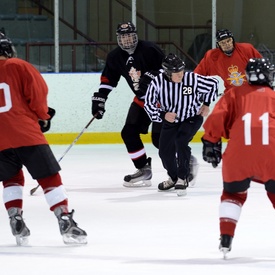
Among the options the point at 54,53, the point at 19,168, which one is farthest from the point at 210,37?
the point at 19,168

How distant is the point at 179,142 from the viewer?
22.7ft

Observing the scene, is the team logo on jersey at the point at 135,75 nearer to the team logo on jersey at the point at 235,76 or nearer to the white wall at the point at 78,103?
the team logo on jersey at the point at 235,76

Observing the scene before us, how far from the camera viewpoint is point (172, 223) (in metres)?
5.58

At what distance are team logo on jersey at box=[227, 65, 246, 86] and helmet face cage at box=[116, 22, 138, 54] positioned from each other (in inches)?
41.9

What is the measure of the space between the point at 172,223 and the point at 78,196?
1.45 meters

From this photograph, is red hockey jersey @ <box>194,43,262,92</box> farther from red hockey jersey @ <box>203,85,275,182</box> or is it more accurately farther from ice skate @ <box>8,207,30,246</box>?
red hockey jersey @ <box>203,85,275,182</box>

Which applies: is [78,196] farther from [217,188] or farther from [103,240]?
[103,240]

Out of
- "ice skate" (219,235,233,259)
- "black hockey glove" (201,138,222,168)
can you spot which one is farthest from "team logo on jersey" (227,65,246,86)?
"ice skate" (219,235,233,259)

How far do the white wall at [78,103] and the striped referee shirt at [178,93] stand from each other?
3.93 m

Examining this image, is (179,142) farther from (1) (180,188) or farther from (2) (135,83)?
(2) (135,83)

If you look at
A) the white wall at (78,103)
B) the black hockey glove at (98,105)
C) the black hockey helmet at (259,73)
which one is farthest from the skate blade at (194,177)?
the white wall at (78,103)

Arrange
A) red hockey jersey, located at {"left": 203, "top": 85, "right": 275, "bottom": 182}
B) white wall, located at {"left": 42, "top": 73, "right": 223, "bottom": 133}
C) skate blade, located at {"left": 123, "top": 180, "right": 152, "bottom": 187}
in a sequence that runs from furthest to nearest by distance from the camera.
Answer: white wall, located at {"left": 42, "top": 73, "right": 223, "bottom": 133}, skate blade, located at {"left": 123, "top": 180, "right": 152, "bottom": 187}, red hockey jersey, located at {"left": 203, "top": 85, "right": 275, "bottom": 182}

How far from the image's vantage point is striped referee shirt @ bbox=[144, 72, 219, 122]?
6895 mm

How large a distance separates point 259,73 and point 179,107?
102 inches
